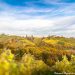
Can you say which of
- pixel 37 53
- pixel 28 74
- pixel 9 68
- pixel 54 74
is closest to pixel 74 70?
pixel 54 74

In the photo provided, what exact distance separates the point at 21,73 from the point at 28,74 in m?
2.13

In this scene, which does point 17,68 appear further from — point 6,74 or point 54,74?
point 54,74

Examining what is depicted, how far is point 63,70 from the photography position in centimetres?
5791

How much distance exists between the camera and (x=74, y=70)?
56844 mm

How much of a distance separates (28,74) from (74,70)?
40.0 feet

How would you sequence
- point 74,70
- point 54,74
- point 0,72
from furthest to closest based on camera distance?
point 74,70 → point 54,74 → point 0,72

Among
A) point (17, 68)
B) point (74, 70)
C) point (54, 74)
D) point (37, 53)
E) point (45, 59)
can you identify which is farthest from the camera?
point (37, 53)

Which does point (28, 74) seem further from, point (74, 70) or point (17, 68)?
point (74, 70)

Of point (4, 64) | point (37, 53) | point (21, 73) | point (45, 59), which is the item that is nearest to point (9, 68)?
point (4, 64)

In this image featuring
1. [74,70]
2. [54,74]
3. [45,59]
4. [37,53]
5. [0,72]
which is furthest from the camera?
[37,53]

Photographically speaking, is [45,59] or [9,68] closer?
[9,68]

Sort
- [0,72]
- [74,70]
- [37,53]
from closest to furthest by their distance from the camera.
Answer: [0,72] → [74,70] → [37,53]

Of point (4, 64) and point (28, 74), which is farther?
point (28, 74)

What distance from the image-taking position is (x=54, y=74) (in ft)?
168
